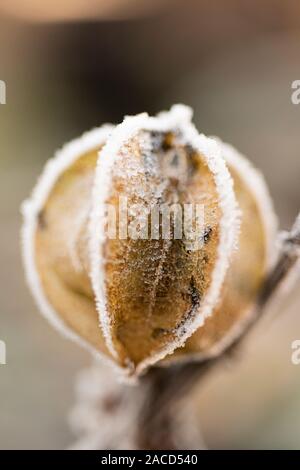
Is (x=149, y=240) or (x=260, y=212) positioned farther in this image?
(x=260, y=212)

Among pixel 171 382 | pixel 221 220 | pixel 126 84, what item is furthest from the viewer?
pixel 126 84

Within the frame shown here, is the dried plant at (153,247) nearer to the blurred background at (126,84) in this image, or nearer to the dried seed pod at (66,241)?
the dried seed pod at (66,241)

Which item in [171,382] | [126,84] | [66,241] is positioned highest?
[126,84]

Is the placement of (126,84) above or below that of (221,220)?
above

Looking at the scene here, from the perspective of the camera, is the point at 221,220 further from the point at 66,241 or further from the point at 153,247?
the point at 66,241

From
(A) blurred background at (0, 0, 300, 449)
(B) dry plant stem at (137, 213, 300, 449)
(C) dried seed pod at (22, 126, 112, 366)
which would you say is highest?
(A) blurred background at (0, 0, 300, 449)

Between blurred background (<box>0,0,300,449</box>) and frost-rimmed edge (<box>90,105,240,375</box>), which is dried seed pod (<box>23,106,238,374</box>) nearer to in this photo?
frost-rimmed edge (<box>90,105,240,375</box>)

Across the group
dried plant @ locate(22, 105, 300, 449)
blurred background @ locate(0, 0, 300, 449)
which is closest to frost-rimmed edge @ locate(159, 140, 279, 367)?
dried plant @ locate(22, 105, 300, 449)

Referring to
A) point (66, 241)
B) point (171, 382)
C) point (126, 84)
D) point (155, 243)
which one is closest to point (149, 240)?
point (155, 243)
